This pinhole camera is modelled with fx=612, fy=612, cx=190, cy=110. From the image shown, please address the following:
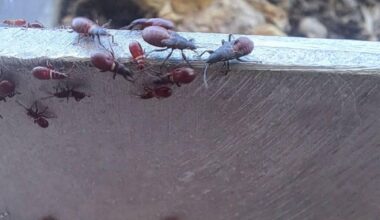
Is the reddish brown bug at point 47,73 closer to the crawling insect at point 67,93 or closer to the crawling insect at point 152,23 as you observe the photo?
the crawling insect at point 67,93

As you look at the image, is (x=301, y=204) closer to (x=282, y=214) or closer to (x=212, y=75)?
(x=282, y=214)

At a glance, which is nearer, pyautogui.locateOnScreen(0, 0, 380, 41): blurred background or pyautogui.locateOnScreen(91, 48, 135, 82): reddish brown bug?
pyautogui.locateOnScreen(91, 48, 135, 82): reddish brown bug

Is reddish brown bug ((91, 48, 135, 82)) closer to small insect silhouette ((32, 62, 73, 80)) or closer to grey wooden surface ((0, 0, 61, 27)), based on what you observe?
small insect silhouette ((32, 62, 73, 80))

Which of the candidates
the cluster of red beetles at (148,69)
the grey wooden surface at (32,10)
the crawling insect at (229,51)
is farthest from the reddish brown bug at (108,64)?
the grey wooden surface at (32,10)

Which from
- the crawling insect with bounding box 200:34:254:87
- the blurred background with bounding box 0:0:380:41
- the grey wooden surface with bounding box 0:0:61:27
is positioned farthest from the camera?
the blurred background with bounding box 0:0:380:41

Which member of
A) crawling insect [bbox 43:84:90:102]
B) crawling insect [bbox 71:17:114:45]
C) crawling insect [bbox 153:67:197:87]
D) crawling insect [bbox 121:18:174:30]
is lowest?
crawling insect [bbox 153:67:197:87]

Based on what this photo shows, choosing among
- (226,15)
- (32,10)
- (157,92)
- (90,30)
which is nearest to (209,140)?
(157,92)

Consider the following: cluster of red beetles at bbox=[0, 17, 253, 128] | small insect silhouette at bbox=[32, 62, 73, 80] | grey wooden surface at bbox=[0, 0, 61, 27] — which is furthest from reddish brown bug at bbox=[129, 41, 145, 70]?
grey wooden surface at bbox=[0, 0, 61, 27]
